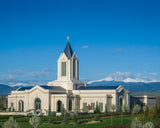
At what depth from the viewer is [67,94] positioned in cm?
7631

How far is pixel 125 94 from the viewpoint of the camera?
8094 cm

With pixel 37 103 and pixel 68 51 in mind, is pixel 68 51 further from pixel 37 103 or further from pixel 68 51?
pixel 37 103

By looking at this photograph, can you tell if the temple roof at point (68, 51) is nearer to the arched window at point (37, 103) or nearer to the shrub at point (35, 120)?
the arched window at point (37, 103)

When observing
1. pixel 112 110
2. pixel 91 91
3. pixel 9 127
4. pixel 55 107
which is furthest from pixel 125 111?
pixel 9 127

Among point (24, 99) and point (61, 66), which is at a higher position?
point (61, 66)

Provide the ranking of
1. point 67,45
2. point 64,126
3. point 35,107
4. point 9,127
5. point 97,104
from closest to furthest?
point 9,127 < point 64,126 < point 97,104 < point 35,107 < point 67,45

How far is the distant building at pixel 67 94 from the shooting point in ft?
251

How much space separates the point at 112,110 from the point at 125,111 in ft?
9.23

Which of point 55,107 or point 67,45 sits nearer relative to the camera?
point 55,107

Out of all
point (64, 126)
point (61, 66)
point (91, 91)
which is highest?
point (61, 66)

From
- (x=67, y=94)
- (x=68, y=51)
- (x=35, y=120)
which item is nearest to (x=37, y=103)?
(x=67, y=94)

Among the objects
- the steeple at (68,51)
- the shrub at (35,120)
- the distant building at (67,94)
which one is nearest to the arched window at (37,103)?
the distant building at (67,94)

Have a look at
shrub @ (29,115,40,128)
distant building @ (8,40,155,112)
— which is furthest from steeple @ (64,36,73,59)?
shrub @ (29,115,40,128)

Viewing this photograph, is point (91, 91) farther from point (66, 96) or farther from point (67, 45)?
point (67, 45)
